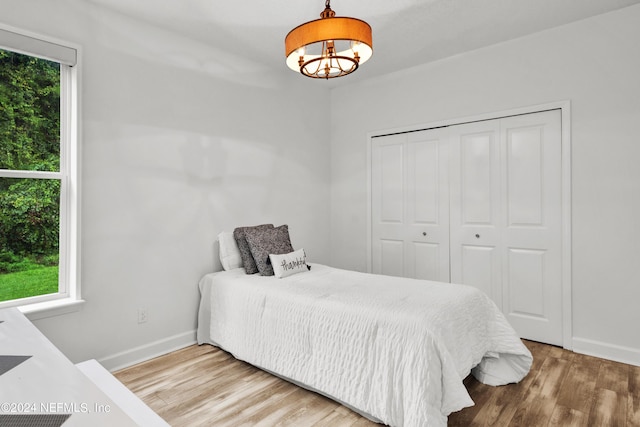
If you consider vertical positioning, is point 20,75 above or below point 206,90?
below

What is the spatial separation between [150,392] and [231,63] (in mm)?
2780

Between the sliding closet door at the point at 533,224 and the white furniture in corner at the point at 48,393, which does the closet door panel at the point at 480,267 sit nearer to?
the sliding closet door at the point at 533,224

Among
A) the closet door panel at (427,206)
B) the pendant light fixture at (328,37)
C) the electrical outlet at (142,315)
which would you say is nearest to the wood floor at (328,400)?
the electrical outlet at (142,315)

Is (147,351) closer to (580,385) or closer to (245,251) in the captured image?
(245,251)

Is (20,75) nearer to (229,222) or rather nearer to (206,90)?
(206,90)

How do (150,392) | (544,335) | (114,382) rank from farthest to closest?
(544,335)
(150,392)
(114,382)

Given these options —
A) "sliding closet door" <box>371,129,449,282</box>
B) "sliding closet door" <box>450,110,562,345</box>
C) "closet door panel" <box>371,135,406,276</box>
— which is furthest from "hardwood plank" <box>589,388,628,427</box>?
"closet door panel" <box>371,135,406,276</box>

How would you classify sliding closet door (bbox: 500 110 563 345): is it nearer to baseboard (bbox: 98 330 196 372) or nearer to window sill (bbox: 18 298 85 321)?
baseboard (bbox: 98 330 196 372)

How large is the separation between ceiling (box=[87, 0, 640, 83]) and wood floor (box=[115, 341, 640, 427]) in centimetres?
262

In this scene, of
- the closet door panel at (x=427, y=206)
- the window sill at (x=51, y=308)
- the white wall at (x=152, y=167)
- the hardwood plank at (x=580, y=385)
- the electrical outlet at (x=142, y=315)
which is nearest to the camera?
the hardwood plank at (x=580, y=385)

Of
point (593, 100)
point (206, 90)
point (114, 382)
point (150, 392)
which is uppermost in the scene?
point (206, 90)

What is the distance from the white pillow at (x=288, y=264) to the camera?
291cm

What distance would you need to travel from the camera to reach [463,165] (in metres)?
3.44

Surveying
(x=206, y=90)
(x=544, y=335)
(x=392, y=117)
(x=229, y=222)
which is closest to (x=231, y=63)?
(x=206, y=90)
